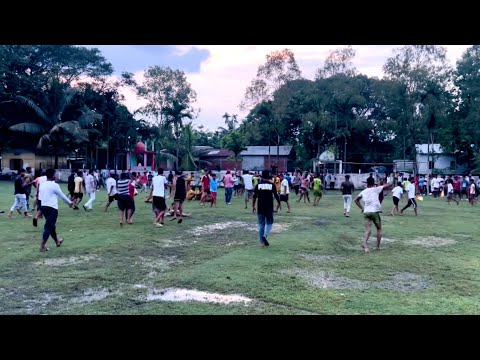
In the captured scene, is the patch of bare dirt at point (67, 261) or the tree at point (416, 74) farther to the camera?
the tree at point (416, 74)

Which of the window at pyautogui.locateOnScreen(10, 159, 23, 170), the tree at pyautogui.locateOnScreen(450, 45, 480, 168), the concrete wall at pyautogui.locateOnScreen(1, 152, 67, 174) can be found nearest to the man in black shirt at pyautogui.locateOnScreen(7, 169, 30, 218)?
the concrete wall at pyautogui.locateOnScreen(1, 152, 67, 174)

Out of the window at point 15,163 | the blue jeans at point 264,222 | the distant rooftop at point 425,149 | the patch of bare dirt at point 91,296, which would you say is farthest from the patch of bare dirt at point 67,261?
the distant rooftop at point 425,149

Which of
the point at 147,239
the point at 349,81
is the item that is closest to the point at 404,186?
the point at 147,239

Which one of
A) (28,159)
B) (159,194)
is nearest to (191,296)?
(159,194)

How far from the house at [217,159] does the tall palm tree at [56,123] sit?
13.2 m

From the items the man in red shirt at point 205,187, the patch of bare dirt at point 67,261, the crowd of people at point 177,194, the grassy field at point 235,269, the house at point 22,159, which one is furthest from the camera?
the house at point 22,159

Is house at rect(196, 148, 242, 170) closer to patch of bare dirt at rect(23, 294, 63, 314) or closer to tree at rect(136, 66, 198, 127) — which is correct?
tree at rect(136, 66, 198, 127)

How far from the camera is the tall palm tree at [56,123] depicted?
36812mm

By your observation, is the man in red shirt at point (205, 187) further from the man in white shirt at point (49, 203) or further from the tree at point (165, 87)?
the tree at point (165, 87)

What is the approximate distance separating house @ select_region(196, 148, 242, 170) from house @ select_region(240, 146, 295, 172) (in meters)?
2.15

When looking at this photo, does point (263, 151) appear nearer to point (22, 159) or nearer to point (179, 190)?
point (22, 159)

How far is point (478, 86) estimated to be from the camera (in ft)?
124

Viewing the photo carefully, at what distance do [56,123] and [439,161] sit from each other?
121 ft

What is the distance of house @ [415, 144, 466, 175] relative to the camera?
42219mm
